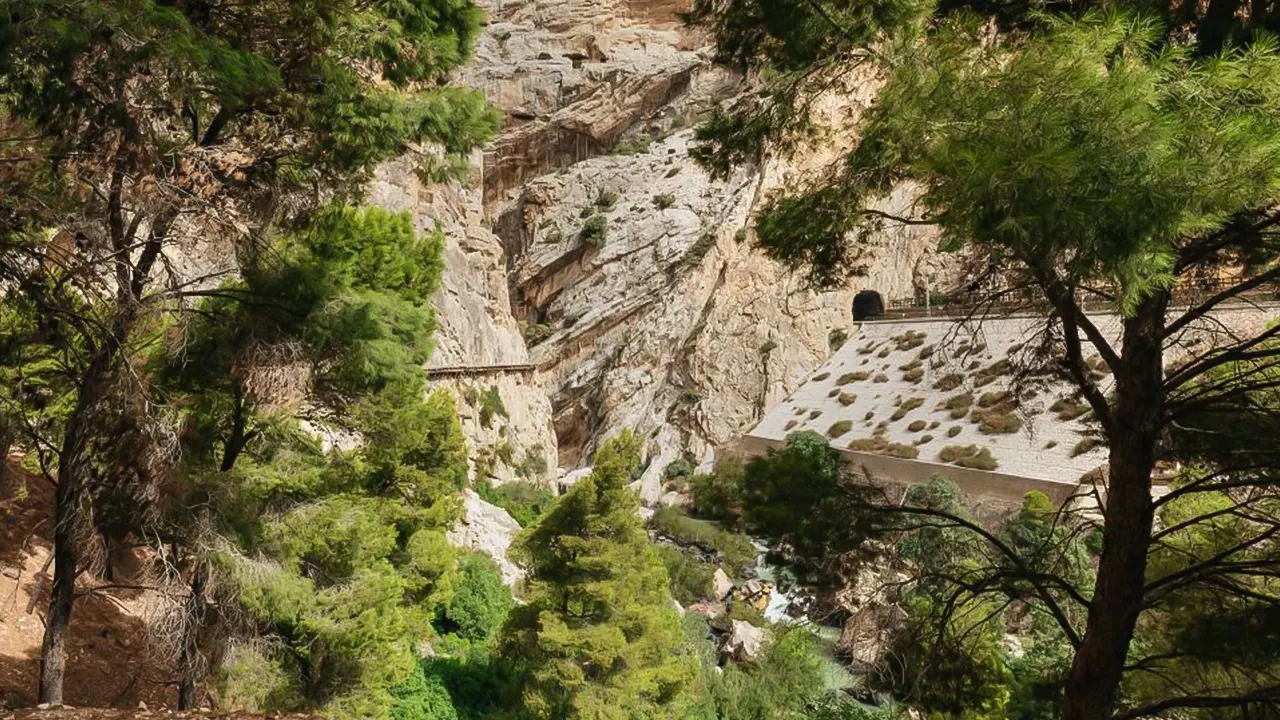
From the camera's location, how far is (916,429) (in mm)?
20344

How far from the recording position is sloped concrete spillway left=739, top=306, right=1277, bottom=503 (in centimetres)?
1652

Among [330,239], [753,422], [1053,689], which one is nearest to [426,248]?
[330,239]

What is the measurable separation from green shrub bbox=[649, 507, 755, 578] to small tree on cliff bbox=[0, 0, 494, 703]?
16.6 m

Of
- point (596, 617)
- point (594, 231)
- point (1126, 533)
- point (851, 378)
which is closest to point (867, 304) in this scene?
point (851, 378)

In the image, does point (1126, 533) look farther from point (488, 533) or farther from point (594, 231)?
point (594, 231)

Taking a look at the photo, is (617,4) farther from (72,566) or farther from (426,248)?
(72,566)

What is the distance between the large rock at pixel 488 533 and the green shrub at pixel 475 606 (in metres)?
1.72

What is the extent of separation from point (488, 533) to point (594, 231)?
762 inches

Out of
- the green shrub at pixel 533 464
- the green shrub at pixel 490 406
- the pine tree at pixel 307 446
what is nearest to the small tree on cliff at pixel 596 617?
the pine tree at pixel 307 446

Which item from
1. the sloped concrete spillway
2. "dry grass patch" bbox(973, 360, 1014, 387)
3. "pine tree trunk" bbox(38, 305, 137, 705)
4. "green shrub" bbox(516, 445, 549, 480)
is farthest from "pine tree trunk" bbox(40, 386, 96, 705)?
"green shrub" bbox(516, 445, 549, 480)

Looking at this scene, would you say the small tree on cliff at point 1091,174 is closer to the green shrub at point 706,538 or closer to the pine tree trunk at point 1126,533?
the pine tree trunk at point 1126,533

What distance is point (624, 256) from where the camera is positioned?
35125 millimetres

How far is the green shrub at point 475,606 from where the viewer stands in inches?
565

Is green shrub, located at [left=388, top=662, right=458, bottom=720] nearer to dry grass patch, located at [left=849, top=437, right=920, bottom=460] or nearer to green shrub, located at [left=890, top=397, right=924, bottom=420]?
dry grass patch, located at [left=849, top=437, right=920, bottom=460]
